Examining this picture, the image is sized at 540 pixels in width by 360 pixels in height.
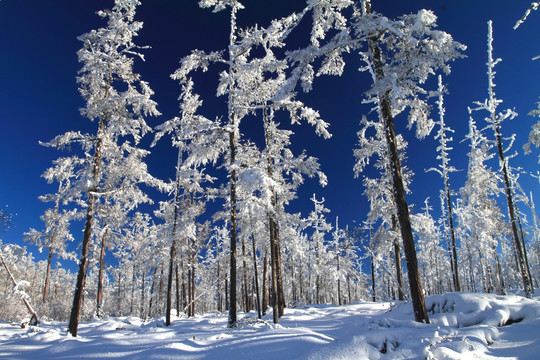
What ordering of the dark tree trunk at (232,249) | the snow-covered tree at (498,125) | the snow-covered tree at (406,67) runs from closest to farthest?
the snow-covered tree at (406,67) < the dark tree trunk at (232,249) < the snow-covered tree at (498,125)

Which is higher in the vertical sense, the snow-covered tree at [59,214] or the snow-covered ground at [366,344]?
the snow-covered tree at [59,214]

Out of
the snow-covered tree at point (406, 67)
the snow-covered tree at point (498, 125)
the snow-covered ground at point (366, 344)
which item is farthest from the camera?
the snow-covered tree at point (498, 125)

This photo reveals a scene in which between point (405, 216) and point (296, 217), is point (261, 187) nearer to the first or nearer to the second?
point (405, 216)

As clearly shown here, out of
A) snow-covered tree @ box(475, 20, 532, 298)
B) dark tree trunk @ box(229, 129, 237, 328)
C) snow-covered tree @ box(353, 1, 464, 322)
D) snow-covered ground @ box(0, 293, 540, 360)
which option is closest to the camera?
snow-covered ground @ box(0, 293, 540, 360)

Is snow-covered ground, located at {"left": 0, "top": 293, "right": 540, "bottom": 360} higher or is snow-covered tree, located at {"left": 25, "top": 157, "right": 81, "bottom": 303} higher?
snow-covered tree, located at {"left": 25, "top": 157, "right": 81, "bottom": 303}

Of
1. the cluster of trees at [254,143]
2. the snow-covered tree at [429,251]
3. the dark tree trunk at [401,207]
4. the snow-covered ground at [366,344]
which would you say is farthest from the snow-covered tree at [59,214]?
the snow-covered tree at [429,251]

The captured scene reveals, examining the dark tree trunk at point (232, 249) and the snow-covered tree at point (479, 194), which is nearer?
the dark tree trunk at point (232, 249)

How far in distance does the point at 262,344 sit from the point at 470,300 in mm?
7198

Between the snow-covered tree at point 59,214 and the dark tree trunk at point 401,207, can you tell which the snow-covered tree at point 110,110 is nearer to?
the snow-covered tree at point 59,214

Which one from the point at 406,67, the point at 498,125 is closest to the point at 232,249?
the point at 406,67

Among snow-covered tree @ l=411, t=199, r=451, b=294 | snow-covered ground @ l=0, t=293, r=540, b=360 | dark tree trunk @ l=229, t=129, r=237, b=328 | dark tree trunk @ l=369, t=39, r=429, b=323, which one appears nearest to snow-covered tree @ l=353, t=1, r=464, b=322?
dark tree trunk @ l=369, t=39, r=429, b=323

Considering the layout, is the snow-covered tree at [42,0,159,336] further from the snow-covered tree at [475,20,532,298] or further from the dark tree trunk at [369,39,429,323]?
the snow-covered tree at [475,20,532,298]

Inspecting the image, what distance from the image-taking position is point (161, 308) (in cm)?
4025

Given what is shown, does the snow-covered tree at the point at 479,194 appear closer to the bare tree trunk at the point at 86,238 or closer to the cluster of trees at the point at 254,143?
the cluster of trees at the point at 254,143
